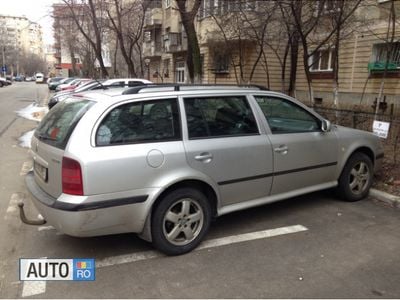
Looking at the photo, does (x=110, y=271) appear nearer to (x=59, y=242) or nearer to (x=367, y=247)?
(x=59, y=242)

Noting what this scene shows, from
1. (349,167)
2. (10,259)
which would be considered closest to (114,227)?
(10,259)

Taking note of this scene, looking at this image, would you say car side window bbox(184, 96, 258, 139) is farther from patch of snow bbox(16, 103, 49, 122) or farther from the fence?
patch of snow bbox(16, 103, 49, 122)

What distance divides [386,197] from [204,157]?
9.86ft

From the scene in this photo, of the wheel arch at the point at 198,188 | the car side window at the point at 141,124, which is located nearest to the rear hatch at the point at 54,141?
the car side window at the point at 141,124

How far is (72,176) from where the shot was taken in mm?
3193

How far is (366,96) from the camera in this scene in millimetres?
17125

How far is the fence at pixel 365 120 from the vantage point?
23.0 feet

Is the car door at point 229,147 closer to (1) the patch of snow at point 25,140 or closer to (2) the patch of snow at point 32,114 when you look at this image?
(1) the patch of snow at point 25,140

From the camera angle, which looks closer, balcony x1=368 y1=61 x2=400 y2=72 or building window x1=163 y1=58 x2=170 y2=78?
balcony x1=368 y1=61 x2=400 y2=72

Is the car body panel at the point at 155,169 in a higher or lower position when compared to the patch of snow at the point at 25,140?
higher

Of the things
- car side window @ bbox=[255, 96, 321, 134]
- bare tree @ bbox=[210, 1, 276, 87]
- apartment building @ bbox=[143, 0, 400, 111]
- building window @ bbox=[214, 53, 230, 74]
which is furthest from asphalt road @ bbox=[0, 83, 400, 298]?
building window @ bbox=[214, 53, 230, 74]

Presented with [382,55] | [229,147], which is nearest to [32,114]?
[229,147]

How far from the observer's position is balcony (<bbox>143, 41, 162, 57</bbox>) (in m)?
33.7

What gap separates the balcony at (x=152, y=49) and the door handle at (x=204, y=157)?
3113cm
